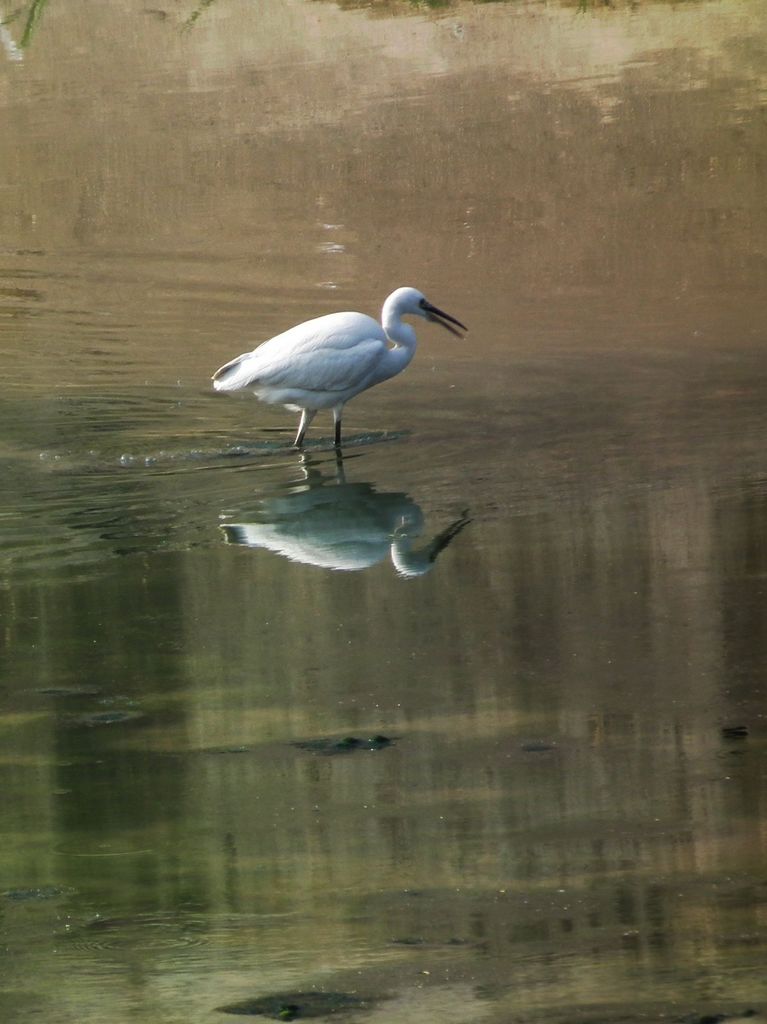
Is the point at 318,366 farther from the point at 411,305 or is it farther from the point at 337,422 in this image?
the point at 411,305

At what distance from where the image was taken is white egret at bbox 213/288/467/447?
1125 centimetres

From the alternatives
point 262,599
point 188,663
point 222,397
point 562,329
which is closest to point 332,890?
point 188,663

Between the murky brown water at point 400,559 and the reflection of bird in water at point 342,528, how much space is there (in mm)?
35

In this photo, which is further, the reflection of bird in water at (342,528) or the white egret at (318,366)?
the white egret at (318,366)

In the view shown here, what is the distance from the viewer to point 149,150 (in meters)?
20.5

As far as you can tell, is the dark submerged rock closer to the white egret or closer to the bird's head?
the white egret

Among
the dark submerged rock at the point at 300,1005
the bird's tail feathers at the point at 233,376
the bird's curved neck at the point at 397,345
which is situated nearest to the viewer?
the dark submerged rock at the point at 300,1005

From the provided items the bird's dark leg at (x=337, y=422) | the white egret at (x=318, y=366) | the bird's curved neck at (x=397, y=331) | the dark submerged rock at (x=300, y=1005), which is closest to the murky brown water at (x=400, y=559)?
the dark submerged rock at (x=300, y=1005)

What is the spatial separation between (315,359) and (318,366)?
0.05 metres

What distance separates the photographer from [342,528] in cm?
941

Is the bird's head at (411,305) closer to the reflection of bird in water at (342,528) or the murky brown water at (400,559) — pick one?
the murky brown water at (400,559)

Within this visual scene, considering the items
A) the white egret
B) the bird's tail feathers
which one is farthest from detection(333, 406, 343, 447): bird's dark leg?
the bird's tail feathers

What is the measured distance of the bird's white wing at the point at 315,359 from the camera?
1123 centimetres

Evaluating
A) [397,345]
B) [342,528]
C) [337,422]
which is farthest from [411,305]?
[342,528]
